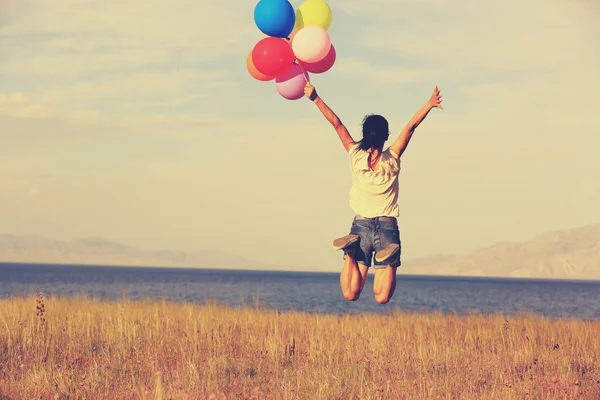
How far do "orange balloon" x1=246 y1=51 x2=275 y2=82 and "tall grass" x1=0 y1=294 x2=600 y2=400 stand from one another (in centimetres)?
398

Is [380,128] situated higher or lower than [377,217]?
higher

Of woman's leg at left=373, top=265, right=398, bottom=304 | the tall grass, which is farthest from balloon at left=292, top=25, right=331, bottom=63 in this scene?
the tall grass

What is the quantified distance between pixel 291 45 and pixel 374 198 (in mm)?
2452

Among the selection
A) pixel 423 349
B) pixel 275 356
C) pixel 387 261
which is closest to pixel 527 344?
pixel 423 349

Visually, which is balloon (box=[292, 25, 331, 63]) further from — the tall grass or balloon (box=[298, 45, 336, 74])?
the tall grass

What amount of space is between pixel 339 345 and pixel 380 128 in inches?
196

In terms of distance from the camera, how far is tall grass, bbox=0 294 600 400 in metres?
8.79

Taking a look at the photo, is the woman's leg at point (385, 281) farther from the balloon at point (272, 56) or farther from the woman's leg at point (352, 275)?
the balloon at point (272, 56)

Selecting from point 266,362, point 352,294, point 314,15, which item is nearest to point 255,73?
point 314,15

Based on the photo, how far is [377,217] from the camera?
9250 mm

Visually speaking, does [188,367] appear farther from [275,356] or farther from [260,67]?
[260,67]

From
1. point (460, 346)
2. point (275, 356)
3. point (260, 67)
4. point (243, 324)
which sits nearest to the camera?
point (260, 67)

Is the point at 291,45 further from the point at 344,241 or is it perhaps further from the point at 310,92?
the point at 344,241

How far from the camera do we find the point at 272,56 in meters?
9.82
